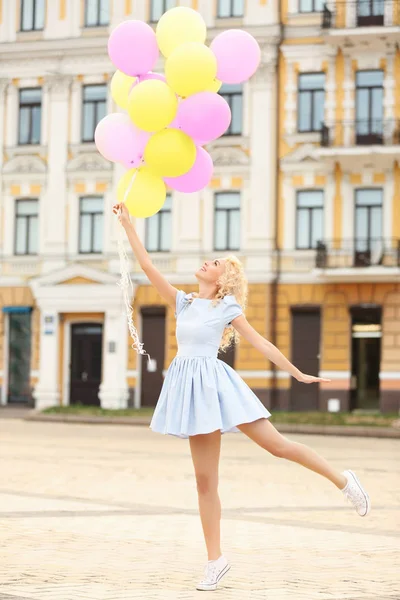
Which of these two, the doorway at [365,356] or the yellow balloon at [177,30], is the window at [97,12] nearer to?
the doorway at [365,356]

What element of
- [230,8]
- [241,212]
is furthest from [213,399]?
[230,8]

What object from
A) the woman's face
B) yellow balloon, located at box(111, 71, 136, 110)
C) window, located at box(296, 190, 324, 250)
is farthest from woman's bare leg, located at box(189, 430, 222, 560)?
window, located at box(296, 190, 324, 250)

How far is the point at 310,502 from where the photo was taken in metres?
12.3

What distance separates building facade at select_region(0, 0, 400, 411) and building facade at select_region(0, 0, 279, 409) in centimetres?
4

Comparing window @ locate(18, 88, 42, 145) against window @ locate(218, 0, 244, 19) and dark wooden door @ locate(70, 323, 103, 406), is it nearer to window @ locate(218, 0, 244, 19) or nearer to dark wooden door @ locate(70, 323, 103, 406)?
dark wooden door @ locate(70, 323, 103, 406)

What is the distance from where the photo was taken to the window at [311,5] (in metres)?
34.5

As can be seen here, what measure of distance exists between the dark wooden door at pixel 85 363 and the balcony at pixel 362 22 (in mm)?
10939

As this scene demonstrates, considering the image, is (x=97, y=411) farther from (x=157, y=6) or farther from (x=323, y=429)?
(x=157, y=6)

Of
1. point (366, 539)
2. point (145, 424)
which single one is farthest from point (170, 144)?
point (145, 424)

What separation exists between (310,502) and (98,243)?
79.5 feet

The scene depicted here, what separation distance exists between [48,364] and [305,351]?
25.2 feet

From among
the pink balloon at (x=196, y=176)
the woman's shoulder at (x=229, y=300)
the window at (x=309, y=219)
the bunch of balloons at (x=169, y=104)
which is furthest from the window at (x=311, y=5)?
the woman's shoulder at (x=229, y=300)

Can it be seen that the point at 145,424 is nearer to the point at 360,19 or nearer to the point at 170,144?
the point at 360,19

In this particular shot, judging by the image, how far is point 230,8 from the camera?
35.1 meters
